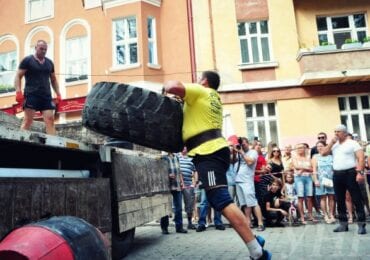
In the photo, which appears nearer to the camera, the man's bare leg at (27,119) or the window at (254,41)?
the man's bare leg at (27,119)

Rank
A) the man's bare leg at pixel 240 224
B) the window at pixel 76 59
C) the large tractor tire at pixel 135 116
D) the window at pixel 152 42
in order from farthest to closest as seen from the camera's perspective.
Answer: the window at pixel 76 59, the window at pixel 152 42, the large tractor tire at pixel 135 116, the man's bare leg at pixel 240 224

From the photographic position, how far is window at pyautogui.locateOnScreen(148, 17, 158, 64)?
16.4m

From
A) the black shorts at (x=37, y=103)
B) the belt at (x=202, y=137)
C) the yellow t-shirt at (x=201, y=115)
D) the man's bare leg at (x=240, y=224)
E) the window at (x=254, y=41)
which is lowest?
the man's bare leg at (x=240, y=224)

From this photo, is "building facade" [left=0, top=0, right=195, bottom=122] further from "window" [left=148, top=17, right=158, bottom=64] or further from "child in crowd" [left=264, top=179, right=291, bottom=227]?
"child in crowd" [left=264, top=179, right=291, bottom=227]

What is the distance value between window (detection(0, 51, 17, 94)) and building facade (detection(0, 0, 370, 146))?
302cm

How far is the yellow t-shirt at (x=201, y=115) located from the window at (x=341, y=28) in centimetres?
1272

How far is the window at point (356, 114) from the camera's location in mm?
14586

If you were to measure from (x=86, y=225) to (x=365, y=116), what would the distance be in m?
14.2

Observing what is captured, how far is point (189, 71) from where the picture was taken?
52.2ft

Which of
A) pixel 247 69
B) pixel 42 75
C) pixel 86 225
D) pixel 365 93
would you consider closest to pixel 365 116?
pixel 365 93

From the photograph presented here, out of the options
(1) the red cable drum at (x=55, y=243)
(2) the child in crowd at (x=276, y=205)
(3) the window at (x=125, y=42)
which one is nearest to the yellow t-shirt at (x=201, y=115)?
(1) the red cable drum at (x=55, y=243)

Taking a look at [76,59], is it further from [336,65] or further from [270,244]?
[270,244]

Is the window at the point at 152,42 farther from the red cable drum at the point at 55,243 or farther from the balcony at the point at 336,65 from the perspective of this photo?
the red cable drum at the point at 55,243

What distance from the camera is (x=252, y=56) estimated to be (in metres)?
15.5
